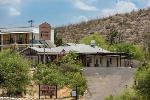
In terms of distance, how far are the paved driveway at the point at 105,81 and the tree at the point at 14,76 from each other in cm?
622

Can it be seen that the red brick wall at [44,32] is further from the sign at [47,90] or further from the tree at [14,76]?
the sign at [47,90]

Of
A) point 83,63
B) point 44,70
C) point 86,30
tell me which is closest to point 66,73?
point 44,70

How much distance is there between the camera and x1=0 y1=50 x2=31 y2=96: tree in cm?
5297

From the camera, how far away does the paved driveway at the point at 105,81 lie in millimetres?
54819

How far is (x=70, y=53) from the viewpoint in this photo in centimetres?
7431

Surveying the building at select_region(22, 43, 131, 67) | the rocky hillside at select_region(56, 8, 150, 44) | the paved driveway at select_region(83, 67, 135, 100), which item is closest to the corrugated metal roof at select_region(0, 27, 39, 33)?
the building at select_region(22, 43, 131, 67)

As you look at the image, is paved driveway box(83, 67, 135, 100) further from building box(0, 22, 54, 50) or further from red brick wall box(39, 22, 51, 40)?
building box(0, 22, 54, 50)

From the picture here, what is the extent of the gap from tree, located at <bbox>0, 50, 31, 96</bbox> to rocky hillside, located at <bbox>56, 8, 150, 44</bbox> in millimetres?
80523

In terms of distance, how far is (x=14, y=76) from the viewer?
53.2 metres

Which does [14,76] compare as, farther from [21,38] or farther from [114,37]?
[114,37]

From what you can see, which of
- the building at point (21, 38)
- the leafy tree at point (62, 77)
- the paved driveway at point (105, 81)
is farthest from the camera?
the building at point (21, 38)

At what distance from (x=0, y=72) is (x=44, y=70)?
5.81m

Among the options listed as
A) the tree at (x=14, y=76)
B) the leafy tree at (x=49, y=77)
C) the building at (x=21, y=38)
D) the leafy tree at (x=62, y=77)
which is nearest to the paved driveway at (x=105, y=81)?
the leafy tree at (x=62, y=77)

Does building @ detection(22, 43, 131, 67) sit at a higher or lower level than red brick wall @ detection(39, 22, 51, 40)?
lower
